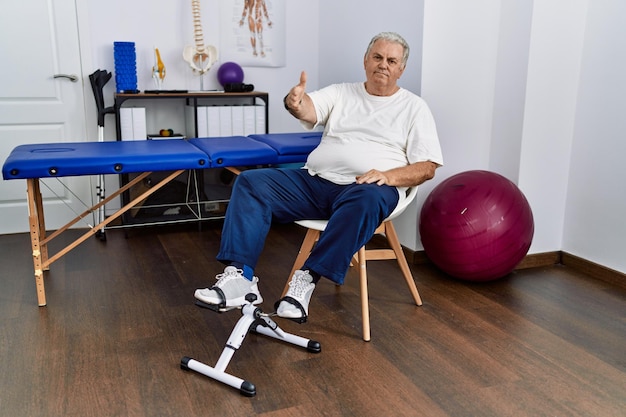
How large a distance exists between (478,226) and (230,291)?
1218mm

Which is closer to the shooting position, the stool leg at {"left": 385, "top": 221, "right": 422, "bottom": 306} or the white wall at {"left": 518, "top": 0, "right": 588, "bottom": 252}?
the stool leg at {"left": 385, "top": 221, "right": 422, "bottom": 306}

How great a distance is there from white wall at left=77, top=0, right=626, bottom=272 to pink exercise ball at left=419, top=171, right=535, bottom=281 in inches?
11.9

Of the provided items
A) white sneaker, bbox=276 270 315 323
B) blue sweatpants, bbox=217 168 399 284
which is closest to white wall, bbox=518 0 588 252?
blue sweatpants, bbox=217 168 399 284

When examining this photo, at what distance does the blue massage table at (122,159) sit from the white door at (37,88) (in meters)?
0.89

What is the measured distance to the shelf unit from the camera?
3674 mm

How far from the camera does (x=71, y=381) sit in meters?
1.86

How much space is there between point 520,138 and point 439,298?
3.05 feet

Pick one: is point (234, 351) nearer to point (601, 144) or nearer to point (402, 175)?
point (402, 175)

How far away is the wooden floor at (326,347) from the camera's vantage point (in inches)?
69.4

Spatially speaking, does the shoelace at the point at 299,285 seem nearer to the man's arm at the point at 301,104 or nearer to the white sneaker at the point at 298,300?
the white sneaker at the point at 298,300

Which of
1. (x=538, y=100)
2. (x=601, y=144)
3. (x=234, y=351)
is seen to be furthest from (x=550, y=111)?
(x=234, y=351)

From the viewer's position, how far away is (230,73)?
3828 millimetres

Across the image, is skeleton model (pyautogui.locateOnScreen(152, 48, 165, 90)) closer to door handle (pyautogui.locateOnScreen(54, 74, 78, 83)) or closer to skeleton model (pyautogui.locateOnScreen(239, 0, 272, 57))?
door handle (pyautogui.locateOnScreen(54, 74, 78, 83))

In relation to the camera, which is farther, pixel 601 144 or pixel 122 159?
pixel 601 144
